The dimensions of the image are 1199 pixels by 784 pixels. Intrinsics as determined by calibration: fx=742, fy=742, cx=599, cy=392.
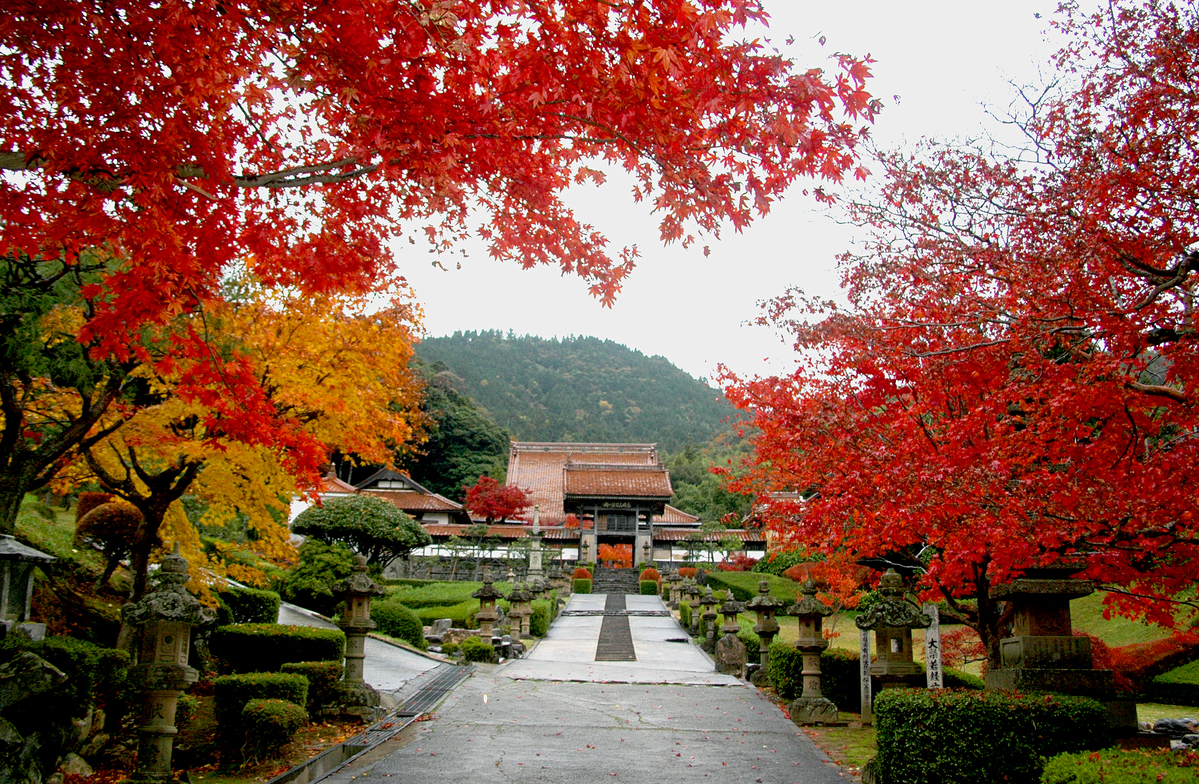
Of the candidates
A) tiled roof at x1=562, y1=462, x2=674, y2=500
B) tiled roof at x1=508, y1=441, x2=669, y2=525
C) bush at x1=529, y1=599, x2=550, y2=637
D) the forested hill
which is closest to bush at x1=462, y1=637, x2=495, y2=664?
bush at x1=529, y1=599, x2=550, y2=637

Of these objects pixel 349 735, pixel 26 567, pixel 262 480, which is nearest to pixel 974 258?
pixel 349 735

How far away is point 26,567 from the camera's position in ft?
30.9

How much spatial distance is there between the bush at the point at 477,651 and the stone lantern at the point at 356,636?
15.3 feet

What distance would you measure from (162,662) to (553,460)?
48.0m

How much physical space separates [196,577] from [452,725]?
14.6 feet

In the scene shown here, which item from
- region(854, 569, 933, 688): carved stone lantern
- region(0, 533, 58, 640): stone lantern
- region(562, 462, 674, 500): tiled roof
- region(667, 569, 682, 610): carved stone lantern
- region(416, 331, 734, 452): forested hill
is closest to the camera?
region(0, 533, 58, 640): stone lantern

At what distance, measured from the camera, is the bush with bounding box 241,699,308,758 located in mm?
6824

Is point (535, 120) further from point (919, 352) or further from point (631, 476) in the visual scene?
point (631, 476)

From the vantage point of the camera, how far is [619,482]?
42.6 m

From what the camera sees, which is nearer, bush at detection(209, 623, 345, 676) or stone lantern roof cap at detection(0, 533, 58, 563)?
stone lantern roof cap at detection(0, 533, 58, 563)

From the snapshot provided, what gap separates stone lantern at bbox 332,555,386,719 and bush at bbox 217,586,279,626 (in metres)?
5.07

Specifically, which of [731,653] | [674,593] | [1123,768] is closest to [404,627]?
[731,653]

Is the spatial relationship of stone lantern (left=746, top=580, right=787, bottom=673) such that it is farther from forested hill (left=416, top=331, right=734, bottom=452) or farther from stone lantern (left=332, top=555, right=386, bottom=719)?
forested hill (left=416, top=331, right=734, bottom=452)

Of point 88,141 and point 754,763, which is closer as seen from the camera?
point 88,141
